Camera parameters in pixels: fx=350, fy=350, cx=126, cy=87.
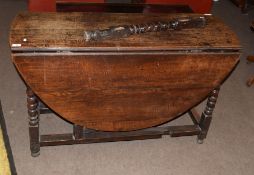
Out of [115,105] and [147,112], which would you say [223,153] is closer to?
[147,112]

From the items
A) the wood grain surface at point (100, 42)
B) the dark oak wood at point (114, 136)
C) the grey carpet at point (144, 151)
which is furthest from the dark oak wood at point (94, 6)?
the dark oak wood at point (114, 136)

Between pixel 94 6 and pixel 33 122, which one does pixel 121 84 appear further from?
pixel 94 6

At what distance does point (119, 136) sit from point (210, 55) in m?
0.72

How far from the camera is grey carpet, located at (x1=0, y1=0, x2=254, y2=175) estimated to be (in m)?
2.10

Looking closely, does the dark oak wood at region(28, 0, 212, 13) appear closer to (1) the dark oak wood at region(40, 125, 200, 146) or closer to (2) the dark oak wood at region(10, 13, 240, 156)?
(2) the dark oak wood at region(10, 13, 240, 156)

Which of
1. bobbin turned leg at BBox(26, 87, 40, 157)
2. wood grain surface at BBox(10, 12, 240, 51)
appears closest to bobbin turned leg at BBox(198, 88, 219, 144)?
wood grain surface at BBox(10, 12, 240, 51)

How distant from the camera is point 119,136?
6.93ft

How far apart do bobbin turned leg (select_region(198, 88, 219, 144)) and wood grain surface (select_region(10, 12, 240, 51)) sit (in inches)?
13.5

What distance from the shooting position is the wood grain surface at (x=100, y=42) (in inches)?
68.2

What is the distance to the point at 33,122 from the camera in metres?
1.96

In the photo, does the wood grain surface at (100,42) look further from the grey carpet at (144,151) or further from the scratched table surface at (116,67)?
the grey carpet at (144,151)

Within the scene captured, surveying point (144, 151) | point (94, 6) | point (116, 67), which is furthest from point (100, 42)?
point (144, 151)

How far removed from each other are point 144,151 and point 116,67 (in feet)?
2.32

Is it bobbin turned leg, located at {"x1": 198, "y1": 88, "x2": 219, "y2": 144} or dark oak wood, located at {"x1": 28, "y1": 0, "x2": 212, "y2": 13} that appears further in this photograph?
dark oak wood, located at {"x1": 28, "y1": 0, "x2": 212, "y2": 13}
